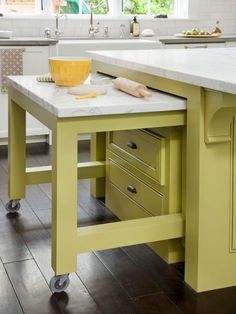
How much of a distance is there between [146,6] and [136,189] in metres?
4.12

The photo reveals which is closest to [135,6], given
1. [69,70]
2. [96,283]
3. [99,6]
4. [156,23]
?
[156,23]

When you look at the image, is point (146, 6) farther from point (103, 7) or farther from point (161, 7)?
point (103, 7)

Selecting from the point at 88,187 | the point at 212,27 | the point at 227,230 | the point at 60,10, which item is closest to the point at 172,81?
the point at 227,230

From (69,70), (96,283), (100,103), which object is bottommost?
(96,283)

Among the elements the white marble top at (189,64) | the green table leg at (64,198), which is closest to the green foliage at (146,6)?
the white marble top at (189,64)

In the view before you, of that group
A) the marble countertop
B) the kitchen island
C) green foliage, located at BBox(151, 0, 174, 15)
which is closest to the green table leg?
the kitchen island

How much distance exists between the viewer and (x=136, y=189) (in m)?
3.02

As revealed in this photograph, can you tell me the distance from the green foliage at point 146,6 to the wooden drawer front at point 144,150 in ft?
11.8

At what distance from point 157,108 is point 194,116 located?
0.53 feet

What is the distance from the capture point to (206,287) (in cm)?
248

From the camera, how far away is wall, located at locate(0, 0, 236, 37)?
5871mm

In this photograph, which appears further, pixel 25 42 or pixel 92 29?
pixel 92 29

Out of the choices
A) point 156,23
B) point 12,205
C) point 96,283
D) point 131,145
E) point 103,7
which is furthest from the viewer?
point 156,23

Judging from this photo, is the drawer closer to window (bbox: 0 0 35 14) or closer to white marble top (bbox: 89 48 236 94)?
A: white marble top (bbox: 89 48 236 94)
